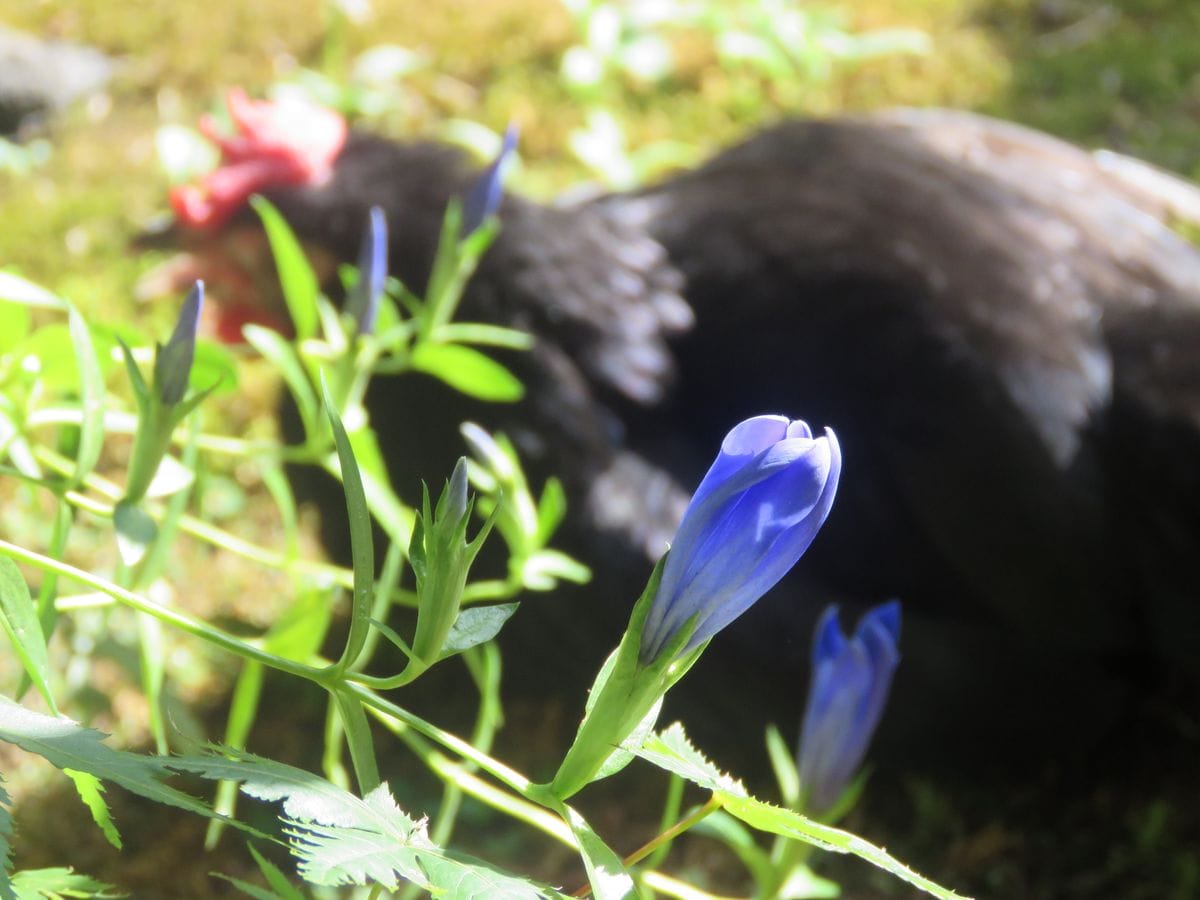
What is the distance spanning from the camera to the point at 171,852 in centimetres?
150

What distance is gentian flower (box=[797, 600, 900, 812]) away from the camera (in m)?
0.83

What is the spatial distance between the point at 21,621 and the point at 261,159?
4.27 ft

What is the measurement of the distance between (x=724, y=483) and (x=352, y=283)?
1.93ft

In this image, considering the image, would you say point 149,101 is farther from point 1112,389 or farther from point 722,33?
point 1112,389

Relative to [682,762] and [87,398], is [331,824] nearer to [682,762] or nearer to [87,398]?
[682,762]

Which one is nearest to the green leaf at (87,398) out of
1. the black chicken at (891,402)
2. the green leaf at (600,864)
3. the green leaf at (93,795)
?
the green leaf at (93,795)

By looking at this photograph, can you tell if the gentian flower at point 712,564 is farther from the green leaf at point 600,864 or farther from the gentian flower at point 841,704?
the gentian flower at point 841,704

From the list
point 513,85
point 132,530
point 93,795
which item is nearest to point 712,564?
point 93,795

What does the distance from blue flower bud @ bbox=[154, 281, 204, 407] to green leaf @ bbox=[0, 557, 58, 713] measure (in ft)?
0.69

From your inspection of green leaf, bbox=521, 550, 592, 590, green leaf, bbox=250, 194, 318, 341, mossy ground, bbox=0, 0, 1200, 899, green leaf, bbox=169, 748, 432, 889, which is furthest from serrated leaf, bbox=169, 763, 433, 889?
mossy ground, bbox=0, 0, 1200, 899

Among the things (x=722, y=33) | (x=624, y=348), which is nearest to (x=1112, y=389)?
(x=624, y=348)

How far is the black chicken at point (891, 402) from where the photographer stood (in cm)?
150

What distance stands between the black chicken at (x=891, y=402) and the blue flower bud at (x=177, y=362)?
84 centimetres

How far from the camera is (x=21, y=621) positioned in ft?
1.51
